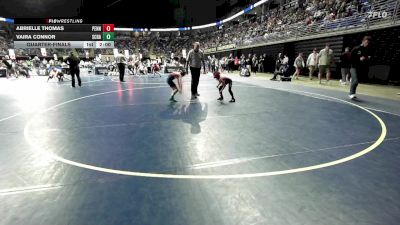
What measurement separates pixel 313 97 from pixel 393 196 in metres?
7.61

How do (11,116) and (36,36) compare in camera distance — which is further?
(36,36)

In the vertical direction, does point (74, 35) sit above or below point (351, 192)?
above

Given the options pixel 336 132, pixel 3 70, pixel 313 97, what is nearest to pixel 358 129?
pixel 336 132

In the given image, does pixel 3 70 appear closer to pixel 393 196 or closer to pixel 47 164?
pixel 47 164

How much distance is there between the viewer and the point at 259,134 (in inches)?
202
